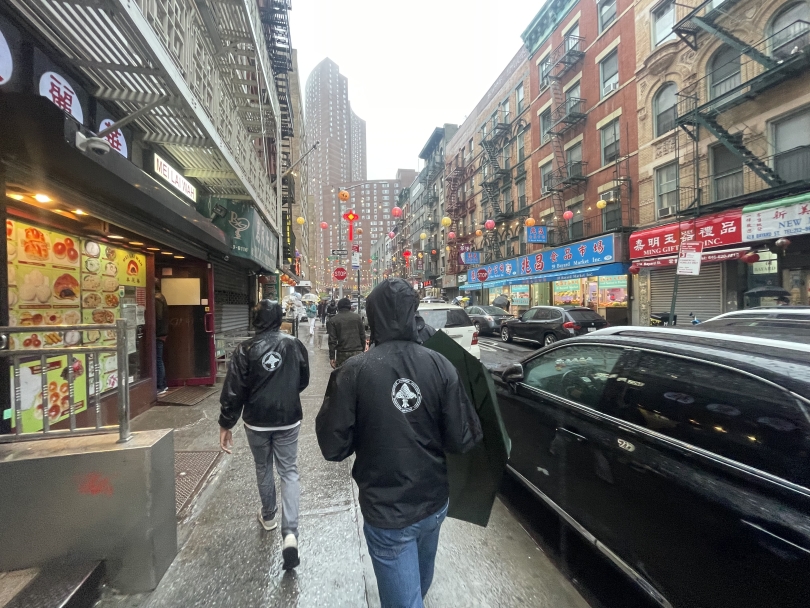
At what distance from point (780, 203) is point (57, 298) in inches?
650

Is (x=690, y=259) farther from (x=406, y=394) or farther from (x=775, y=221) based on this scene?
(x=406, y=394)

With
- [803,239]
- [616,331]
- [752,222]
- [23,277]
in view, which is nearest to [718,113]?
[752,222]

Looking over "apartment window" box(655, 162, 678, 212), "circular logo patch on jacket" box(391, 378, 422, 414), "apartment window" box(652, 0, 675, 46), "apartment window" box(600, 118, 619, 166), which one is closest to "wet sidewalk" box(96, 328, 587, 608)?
"circular logo patch on jacket" box(391, 378, 422, 414)

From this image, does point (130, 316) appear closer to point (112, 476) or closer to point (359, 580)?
point (112, 476)

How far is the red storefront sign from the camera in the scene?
12977 millimetres

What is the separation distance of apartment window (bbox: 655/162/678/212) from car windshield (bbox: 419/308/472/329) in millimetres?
11956

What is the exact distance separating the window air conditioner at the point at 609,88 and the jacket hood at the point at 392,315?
72.5ft

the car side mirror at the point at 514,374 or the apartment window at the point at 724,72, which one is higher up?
the apartment window at the point at 724,72

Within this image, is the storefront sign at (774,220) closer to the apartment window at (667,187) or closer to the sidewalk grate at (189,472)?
the apartment window at (667,187)

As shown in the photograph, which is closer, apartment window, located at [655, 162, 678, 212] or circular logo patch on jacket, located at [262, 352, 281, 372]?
circular logo patch on jacket, located at [262, 352, 281, 372]

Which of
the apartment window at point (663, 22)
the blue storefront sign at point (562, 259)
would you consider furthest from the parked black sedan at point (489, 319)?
the apartment window at point (663, 22)

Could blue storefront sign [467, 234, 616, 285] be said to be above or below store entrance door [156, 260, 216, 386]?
above

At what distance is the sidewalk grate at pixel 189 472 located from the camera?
143 inches

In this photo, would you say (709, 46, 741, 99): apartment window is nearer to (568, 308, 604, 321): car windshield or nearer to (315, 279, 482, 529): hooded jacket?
(568, 308, 604, 321): car windshield
